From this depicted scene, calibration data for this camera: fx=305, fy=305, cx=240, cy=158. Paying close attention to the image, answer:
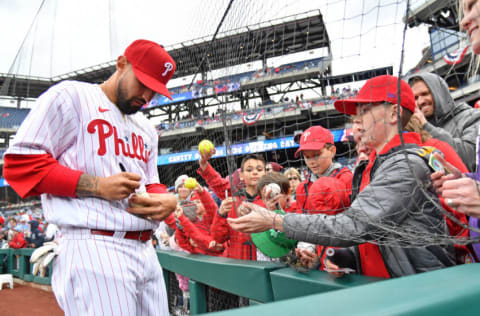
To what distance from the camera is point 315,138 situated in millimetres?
1904

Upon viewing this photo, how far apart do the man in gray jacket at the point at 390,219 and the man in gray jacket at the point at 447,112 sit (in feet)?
2.18

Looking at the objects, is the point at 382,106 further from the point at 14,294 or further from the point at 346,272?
the point at 14,294

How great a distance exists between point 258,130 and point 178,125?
24.5 metres

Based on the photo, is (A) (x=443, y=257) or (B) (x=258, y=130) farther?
(B) (x=258, y=130)

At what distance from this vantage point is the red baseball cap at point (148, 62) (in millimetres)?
1299

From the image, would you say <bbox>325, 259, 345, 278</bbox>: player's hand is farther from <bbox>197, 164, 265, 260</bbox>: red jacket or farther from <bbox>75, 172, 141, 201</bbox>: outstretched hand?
<bbox>197, 164, 265, 260</bbox>: red jacket

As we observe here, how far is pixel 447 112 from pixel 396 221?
1166mm

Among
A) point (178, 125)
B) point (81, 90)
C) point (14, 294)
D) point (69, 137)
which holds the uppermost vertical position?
point (178, 125)

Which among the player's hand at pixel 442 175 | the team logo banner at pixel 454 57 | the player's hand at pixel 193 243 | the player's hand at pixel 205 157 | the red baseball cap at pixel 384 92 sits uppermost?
the team logo banner at pixel 454 57

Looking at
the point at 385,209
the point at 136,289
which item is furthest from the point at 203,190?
the point at 385,209

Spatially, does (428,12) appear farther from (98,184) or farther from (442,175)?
(98,184)

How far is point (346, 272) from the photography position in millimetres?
1235

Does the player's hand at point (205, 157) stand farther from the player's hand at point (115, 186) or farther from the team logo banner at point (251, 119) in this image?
the player's hand at point (115, 186)

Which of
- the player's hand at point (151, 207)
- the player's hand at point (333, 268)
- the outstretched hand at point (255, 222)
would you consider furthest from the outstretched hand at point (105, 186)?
the player's hand at point (333, 268)
